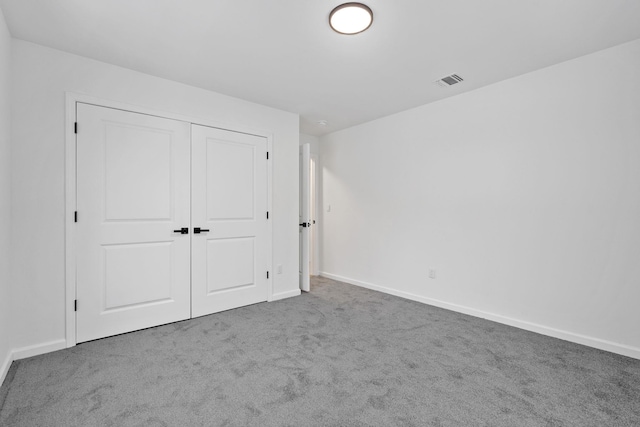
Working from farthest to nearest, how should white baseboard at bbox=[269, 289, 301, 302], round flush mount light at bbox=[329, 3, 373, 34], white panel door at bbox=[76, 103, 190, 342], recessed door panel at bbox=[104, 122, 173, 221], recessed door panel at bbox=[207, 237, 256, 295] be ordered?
white baseboard at bbox=[269, 289, 301, 302]
recessed door panel at bbox=[207, 237, 256, 295]
recessed door panel at bbox=[104, 122, 173, 221]
white panel door at bbox=[76, 103, 190, 342]
round flush mount light at bbox=[329, 3, 373, 34]

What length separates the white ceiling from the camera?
2010mm

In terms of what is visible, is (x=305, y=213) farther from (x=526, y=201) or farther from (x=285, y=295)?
(x=526, y=201)

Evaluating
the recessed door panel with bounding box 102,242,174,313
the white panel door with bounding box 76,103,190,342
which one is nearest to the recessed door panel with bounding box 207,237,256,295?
the white panel door with bounding box 76,103,190,342

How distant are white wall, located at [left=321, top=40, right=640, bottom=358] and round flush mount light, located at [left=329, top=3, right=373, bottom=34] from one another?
1874 millimetres

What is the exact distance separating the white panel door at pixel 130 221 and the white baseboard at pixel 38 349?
0.13 metres

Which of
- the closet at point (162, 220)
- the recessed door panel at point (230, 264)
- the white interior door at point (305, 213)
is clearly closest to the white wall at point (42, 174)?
the closet at point (162, 220)

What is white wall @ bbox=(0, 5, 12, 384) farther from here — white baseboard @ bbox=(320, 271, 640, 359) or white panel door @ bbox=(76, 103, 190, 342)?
white baseboard @ bbox=(320, 271, 640, 359)

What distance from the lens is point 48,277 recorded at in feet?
8.05

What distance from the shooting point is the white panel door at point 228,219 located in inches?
129

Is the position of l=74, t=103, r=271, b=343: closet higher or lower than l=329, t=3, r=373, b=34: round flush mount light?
lower

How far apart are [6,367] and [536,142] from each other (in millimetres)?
4712

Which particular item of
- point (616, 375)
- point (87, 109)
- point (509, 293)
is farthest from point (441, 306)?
point (87, 109)

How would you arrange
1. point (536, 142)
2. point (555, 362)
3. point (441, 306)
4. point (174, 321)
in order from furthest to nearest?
point (441, 306) < point (174, 321) < point (536, 142) < point (555, 362)

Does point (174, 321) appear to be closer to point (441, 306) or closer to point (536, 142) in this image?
point (441, 306)
